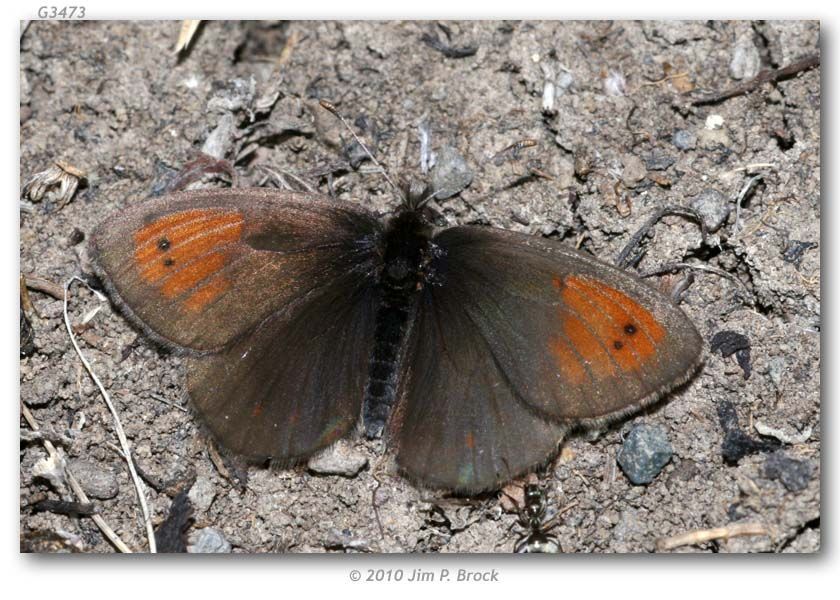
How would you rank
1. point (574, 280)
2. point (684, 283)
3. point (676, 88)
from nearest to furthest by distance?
1. point (574, 280)
2. point (684, 283)
3. point (676, 88)

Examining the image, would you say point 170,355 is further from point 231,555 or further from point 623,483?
point 623,483

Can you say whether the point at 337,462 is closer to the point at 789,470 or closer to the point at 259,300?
the point at 259,300

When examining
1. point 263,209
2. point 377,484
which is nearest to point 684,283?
point 377,484

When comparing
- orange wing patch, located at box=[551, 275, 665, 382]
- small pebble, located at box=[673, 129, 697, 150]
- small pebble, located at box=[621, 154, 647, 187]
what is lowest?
orange wing patch, located at box=[551, 275, 665, 382]

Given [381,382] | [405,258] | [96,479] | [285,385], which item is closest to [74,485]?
[96,479]

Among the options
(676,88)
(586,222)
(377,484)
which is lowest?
(377,484)

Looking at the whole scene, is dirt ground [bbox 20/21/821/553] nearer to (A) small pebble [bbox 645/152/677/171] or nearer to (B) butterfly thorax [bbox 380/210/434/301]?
(A) small pebble [bbox 645/152/677/171]

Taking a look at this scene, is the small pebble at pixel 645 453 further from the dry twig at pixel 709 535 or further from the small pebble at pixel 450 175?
the small pebble at pixel 450 175

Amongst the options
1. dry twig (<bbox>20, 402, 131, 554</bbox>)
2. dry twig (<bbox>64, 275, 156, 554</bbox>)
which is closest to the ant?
dry twig (<bbox>64, 275, 156, 554</bbox>)
